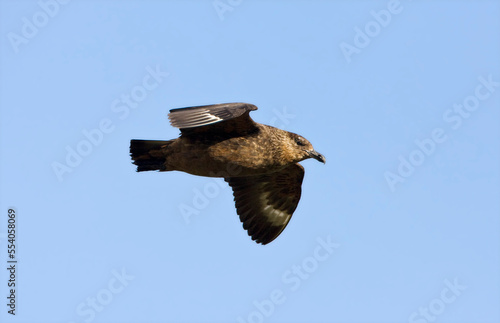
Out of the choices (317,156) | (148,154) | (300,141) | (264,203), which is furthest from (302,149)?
(148,154)

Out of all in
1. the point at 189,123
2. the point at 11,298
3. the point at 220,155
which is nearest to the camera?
the point at 189,123

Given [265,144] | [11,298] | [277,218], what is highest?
[11,298]

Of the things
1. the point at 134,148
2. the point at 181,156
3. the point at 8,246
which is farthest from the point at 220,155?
the point at 8,246

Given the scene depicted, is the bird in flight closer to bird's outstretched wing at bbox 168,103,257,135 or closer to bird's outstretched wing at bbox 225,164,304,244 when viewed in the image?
bird's outstretched wing at bbox 168,103,257,135

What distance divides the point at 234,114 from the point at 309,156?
1.43 m

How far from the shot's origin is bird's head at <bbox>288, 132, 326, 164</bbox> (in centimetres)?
1052

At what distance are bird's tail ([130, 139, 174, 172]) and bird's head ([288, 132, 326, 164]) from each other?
5.17ft

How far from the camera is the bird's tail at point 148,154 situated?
1041 centimetres

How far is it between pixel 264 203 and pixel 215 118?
2.49 meters

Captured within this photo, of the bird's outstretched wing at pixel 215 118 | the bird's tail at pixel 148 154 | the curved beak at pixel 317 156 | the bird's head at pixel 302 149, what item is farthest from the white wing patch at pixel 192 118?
the curved beak at pixel 317 156

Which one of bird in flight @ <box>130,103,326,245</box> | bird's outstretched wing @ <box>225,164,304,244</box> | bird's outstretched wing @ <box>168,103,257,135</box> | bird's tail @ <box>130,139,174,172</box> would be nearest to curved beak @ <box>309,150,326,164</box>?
bird in flight @ <box>130,103,326,245</box>

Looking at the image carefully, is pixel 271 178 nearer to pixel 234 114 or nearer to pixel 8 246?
pixel 234 114

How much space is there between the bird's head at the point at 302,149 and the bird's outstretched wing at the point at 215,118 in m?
0.60

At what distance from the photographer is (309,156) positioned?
34.7 ft
